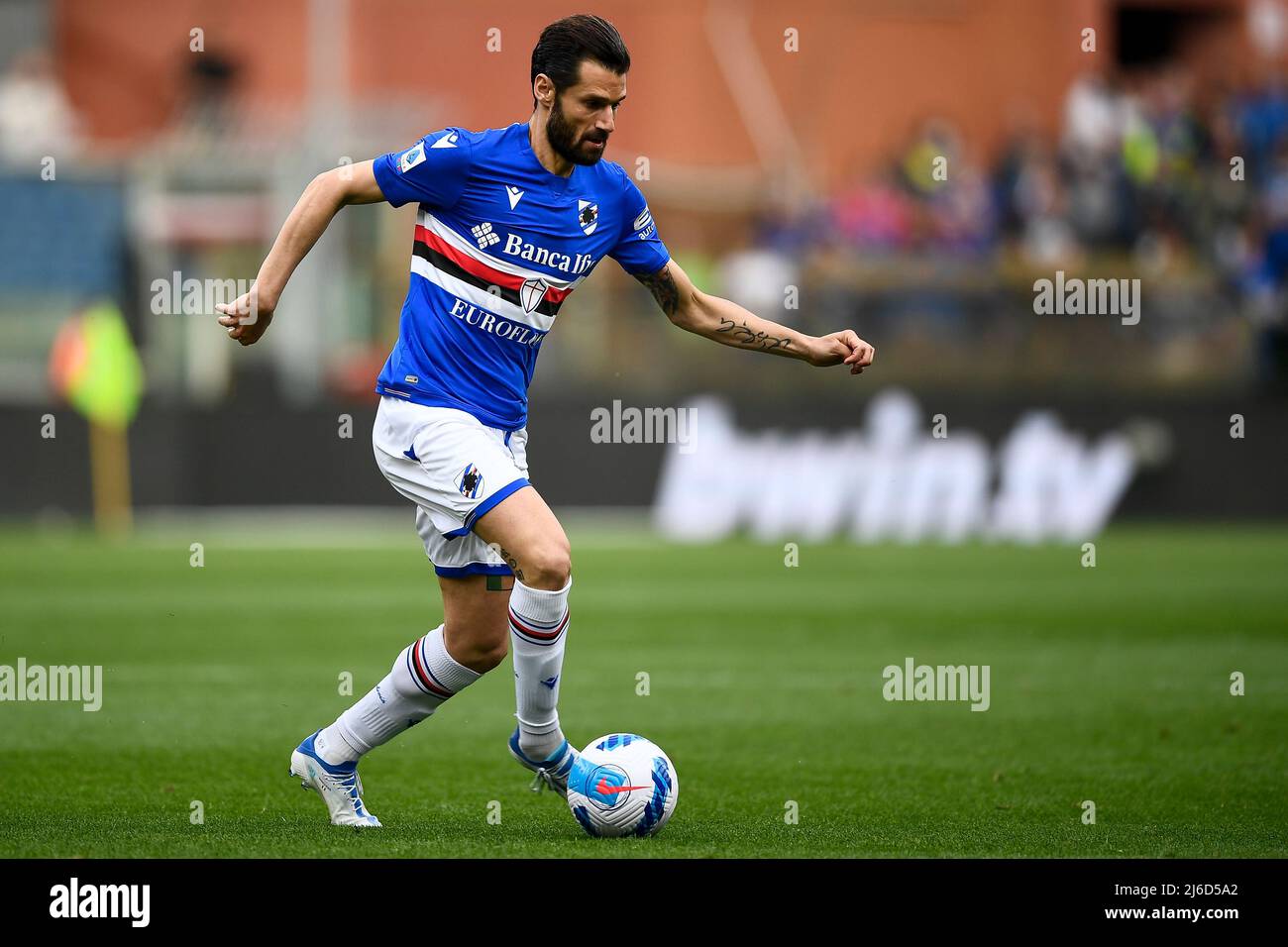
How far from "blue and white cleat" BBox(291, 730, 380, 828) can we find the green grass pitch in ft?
0.36

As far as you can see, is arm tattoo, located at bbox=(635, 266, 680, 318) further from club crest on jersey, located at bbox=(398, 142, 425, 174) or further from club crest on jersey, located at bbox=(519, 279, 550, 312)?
club crest on jersey, located at bbox=(398, 142, 425, 174)

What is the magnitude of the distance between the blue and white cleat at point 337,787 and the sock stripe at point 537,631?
30.8 inches

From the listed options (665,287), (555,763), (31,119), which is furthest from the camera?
(31,119)

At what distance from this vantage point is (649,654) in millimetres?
11672

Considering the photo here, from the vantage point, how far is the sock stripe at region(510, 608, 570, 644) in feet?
20.7

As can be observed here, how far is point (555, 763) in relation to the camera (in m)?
6.75

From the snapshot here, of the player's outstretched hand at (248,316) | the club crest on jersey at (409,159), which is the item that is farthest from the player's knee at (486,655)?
the club crest on jersey at (409,159)

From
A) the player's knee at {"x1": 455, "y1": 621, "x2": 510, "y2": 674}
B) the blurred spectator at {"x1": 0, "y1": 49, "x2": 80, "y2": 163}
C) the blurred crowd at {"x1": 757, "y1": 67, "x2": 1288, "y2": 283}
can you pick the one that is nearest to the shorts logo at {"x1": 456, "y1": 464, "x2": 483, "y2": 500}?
the player's knee at {"x1": 455, "y1": 621, "x2": 510, "y2": 674}

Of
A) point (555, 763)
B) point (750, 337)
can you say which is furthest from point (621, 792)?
point (750, 337)

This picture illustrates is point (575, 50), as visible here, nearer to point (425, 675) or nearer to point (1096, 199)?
point (425, 675)

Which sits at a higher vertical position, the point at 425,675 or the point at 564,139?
the point at 564,139

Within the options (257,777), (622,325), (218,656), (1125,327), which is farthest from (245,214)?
(257,777)

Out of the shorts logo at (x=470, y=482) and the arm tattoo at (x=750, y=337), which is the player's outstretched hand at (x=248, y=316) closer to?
the shorts logo at (x=470, y=482)

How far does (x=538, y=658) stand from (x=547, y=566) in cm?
41
